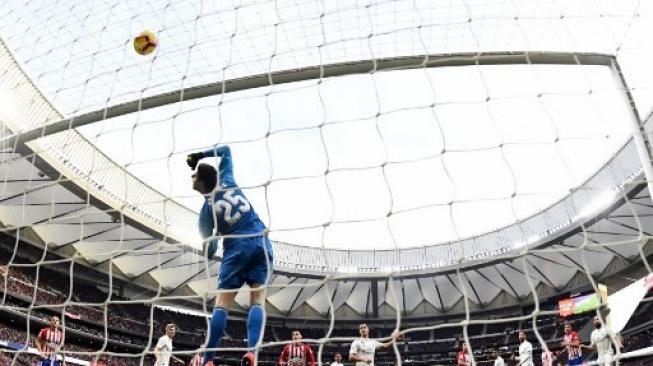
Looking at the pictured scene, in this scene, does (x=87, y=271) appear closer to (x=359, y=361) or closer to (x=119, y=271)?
→ (x=119, y=271)

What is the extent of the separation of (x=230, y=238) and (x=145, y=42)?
2.74 metres

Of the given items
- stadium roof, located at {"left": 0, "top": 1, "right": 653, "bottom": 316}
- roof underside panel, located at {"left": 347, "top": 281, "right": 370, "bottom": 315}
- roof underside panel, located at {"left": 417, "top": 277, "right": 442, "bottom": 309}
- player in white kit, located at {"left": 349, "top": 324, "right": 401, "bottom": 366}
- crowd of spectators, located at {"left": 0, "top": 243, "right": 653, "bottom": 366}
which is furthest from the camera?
roof underside panel, located at {"left": 347, "top": 281, "right": 370, "bottom": 315}

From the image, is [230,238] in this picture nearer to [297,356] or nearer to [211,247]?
[211,247]

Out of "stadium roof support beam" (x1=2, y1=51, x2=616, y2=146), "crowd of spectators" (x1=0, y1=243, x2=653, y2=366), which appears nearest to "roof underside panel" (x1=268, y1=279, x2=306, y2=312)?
"crowd of spectators" (x1=0, y1=243, x2=653, y2=366)

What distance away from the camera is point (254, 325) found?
3.33m

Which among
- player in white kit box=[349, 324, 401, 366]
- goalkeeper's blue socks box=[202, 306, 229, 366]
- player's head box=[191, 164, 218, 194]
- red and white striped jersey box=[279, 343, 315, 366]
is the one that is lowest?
goalkeeper's blue socks box=[202, 306, 229, 366]

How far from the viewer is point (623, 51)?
4301 mm

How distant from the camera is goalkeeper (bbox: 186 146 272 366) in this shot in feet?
11.1

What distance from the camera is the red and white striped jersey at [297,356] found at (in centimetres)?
681

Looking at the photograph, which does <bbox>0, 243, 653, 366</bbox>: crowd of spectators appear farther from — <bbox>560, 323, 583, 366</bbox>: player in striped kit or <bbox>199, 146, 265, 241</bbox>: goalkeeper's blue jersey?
<bbox>199, 146, 265, 241</bbox>: goalkeeper's blue jersey

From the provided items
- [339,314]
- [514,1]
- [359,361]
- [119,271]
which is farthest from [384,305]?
[514,1]

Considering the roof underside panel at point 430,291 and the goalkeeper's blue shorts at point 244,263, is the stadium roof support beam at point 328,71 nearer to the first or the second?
the goalkeeper's blue shorts at point 244,263

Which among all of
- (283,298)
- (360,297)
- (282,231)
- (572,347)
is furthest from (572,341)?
(283,298)

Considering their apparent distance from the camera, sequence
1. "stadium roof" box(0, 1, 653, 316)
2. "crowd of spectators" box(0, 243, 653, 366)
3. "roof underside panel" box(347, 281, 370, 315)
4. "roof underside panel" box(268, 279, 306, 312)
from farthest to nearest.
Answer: "roof underside panel" box(347, 281, 370, 315) → "roof underside panel" box(268, 279, 306, 312) → "crowd of spectators" box(0, 243, 653, 366) → "stadium roof" box(0, 1, 653, 316)
